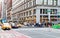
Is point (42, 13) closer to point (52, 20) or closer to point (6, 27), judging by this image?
point (52, 20)

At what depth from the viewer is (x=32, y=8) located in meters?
76.4

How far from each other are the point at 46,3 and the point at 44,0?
1.24 meters

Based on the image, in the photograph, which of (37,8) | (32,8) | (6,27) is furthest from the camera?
(32,8)

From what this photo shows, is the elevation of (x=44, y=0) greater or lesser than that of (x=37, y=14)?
greater

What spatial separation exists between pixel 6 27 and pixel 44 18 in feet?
90.6

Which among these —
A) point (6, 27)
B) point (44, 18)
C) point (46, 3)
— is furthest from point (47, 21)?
point (6, 27)

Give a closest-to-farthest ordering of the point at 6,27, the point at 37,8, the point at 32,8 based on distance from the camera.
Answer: the point at 6,27
the point at 37,8
the point at 32,8

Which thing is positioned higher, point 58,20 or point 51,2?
point 51,2

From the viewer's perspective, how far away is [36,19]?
235ft

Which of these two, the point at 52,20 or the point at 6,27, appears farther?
the point at 52,20

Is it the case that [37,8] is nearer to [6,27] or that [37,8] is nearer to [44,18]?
[44,18]

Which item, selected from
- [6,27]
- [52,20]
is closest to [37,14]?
[52,20]

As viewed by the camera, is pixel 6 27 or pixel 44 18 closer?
pixel 6 27

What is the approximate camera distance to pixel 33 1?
7612 cm
